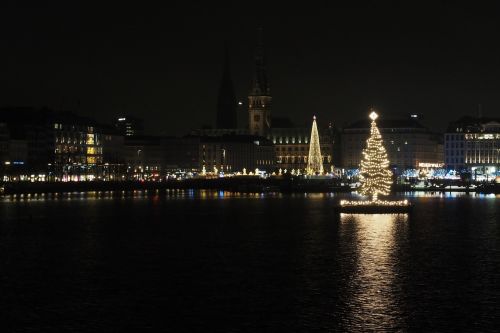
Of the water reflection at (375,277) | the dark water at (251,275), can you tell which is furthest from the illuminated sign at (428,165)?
the water reflection at (375,277)

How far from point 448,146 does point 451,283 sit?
132670 mm

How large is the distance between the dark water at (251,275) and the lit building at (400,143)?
12236cm

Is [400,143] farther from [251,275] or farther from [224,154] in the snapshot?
[251,275]

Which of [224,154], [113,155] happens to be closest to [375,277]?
[113,155]

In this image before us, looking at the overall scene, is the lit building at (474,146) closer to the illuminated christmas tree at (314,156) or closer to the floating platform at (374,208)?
the illuminated christmas tree at (314,156)

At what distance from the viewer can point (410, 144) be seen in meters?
188

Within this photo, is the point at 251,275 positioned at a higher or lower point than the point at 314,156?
lower

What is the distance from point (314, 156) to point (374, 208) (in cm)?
6400

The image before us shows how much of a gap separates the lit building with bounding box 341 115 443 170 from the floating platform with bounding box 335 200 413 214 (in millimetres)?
115420

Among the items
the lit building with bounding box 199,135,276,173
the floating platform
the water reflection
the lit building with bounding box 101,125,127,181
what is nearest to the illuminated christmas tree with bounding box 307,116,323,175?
the lit building with bounding box 101,125,127,181

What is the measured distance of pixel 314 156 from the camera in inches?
5133

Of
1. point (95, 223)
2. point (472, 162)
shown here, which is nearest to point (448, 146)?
point (472, 162)

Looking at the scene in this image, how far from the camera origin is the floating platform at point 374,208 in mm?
66688

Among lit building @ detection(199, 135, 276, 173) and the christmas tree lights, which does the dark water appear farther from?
lit building @ detection(199, 135, 276, 173)
